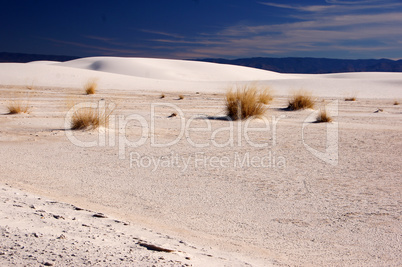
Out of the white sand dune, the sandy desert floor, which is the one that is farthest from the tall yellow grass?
the white sand dune

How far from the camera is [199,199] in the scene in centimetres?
585

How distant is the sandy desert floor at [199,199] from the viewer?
3798mm

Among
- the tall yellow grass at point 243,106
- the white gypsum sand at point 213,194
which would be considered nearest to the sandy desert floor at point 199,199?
the white gypsum sand at point 213,194

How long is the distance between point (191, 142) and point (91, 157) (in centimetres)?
263

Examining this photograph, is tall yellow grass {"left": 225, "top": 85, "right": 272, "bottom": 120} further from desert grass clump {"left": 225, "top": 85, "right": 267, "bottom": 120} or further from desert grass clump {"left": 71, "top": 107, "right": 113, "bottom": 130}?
desert grass clump {"left": 71, "top": 107, "right": 113, "bottom": 130}

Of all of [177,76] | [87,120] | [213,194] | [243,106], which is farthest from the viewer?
[177,76]

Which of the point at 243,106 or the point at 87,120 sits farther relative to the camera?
the point at 243,106

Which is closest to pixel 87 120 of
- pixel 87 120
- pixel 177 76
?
pixel 87 120

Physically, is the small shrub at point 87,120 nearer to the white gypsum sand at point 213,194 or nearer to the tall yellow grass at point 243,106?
the white gypsum sand at point 213,194

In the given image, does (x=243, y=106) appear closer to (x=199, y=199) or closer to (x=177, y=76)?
(x=199, y=199)

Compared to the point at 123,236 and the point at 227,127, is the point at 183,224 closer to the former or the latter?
the point at 123,236

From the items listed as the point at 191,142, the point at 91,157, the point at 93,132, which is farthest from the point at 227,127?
the point at 91,157

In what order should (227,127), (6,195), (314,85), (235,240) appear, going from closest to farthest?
(235,240)
(6,195)
(227,127)
(314,85)

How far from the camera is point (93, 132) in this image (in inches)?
432
